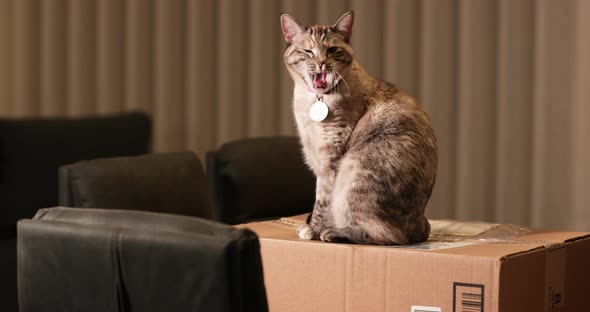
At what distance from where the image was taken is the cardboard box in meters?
1.48

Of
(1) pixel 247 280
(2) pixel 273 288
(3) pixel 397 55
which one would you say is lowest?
(2) pixel 273 288

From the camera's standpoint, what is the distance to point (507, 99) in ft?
10.2

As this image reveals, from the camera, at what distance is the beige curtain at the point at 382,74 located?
3.04 meters

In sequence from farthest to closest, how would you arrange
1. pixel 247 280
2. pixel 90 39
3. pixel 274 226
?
pixel 90 39
pixel 274 226
pixel 247 280

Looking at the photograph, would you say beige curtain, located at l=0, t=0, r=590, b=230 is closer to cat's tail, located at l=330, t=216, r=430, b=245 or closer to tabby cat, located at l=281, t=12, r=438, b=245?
tabby cat, located at l=281, t=12, r=438, b=245

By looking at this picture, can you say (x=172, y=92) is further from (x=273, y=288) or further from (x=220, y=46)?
(x=273, y=288)

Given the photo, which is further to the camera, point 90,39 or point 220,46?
point 90,39

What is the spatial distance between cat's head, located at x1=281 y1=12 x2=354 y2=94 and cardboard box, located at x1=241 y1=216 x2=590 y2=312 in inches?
12.0

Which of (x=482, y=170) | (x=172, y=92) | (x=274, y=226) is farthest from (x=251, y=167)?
(x=172, y=92)

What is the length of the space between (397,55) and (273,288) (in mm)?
1756

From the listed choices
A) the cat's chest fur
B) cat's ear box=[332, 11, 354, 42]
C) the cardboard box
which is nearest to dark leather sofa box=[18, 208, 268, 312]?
the cardboard box

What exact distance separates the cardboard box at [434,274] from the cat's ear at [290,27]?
0.39 metres

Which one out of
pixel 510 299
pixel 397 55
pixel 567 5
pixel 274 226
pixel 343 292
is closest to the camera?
pixel 510 299

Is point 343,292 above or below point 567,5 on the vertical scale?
below
